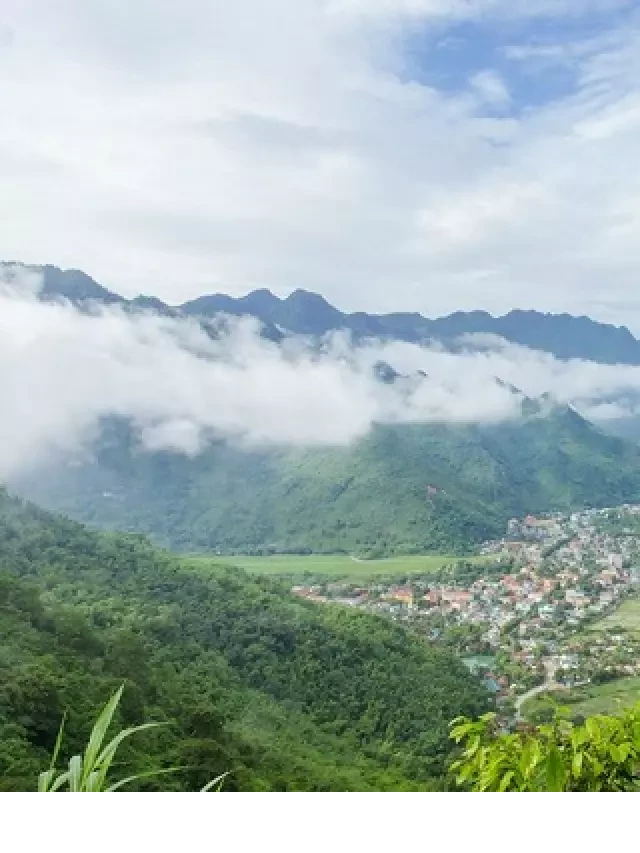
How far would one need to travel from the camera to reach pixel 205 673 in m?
5.64

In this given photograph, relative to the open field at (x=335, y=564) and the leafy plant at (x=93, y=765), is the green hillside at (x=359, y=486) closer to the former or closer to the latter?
the open field at (x=335, y=564)

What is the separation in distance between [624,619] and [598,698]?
156 inches

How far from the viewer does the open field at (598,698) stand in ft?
3.86

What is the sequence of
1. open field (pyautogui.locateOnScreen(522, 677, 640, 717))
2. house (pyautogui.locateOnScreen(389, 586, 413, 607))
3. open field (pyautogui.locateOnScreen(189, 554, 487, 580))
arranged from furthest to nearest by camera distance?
open field (pyautogui.locateOnScreen(189, 554, 487, 580)) < house (pyautogui.locateOnScreen(389, 586, 413, 607)) < open field (pyautogui.locateOnScreen(522, 677, 640, 717))

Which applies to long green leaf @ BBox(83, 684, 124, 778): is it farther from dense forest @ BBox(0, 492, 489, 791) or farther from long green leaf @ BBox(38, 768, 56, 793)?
dense forest @ BBox(0, 492, 489, 791)

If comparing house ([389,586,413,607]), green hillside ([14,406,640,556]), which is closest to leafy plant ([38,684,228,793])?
house ([389,586,413,607])

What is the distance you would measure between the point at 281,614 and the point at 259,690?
2201mm

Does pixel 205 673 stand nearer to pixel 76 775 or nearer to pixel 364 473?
pixel 76 775

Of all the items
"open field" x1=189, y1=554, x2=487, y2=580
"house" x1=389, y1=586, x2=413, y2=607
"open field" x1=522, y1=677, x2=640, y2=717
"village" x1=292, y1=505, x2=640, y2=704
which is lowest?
"open field" x1=189, y1=554, x2=487, y2=580

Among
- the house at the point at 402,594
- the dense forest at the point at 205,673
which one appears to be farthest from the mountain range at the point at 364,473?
the house at the point at 402,594

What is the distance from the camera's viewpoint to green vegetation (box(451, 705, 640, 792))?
1003mm

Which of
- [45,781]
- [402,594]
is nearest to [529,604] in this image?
[402,594]

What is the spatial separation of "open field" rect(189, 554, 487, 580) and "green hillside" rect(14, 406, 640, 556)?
0.72 meters
